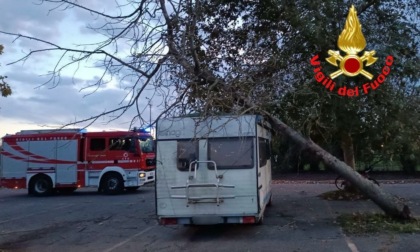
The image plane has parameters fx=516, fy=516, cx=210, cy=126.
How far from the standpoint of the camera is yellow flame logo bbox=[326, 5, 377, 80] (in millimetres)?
13039

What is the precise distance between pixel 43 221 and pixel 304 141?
851cm

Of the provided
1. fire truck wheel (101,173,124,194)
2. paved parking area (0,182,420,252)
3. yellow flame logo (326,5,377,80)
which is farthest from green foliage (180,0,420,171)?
fire truck wheel (101,173,124,194)

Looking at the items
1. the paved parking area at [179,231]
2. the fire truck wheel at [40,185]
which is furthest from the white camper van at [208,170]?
the fire truck wheel at [40,185]

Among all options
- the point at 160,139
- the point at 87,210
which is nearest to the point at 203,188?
the point at 160,139

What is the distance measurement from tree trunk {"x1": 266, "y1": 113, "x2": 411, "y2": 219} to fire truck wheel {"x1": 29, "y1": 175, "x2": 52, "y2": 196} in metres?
15.0

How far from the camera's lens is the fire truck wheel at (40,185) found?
24953 mm

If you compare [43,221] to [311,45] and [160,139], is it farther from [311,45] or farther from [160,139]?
[311,45]

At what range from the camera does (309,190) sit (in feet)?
76.2

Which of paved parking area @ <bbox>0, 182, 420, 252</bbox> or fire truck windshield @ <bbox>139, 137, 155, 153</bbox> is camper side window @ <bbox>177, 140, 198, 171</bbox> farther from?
fire truck windshield @ <bbox>139, 137, 155, 153</bbox>

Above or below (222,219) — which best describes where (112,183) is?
above

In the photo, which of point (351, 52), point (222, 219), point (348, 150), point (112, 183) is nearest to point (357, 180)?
point (351, 52)

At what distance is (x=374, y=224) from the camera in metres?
12.4

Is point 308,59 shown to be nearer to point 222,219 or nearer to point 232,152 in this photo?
point 232,152

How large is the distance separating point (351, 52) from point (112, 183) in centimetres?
1420
